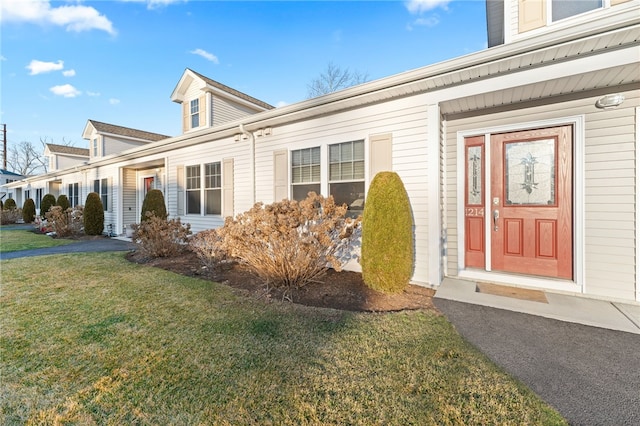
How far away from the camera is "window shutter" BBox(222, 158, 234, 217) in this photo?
6906mm

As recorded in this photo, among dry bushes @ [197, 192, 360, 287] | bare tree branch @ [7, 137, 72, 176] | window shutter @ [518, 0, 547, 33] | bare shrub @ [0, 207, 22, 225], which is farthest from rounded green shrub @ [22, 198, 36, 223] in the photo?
bare tree branch @ [7, 137, 72, 176]

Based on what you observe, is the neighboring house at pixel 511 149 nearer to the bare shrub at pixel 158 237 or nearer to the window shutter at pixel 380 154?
the window shutter at pixel 380 154

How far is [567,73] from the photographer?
10.4ft

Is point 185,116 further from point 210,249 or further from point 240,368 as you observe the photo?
point 240,368

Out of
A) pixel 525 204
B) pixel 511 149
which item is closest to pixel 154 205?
pixel 511 149

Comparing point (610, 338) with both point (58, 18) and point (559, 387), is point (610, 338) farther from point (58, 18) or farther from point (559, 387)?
point (58, 18)

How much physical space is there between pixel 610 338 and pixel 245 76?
41.8 ft

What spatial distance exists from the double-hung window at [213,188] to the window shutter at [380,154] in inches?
170

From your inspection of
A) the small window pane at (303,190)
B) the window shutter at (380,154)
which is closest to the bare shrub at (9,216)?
the small window pane at (303,190)

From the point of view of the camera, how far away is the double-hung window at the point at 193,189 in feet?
25.6

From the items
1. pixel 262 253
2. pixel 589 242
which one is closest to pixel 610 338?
pixel 589 242

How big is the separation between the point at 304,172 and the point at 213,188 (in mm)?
3132

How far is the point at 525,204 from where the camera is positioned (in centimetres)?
405

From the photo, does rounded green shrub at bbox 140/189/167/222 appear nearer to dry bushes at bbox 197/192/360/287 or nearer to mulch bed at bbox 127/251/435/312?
mulch bed at bbox 127/251/435/312
